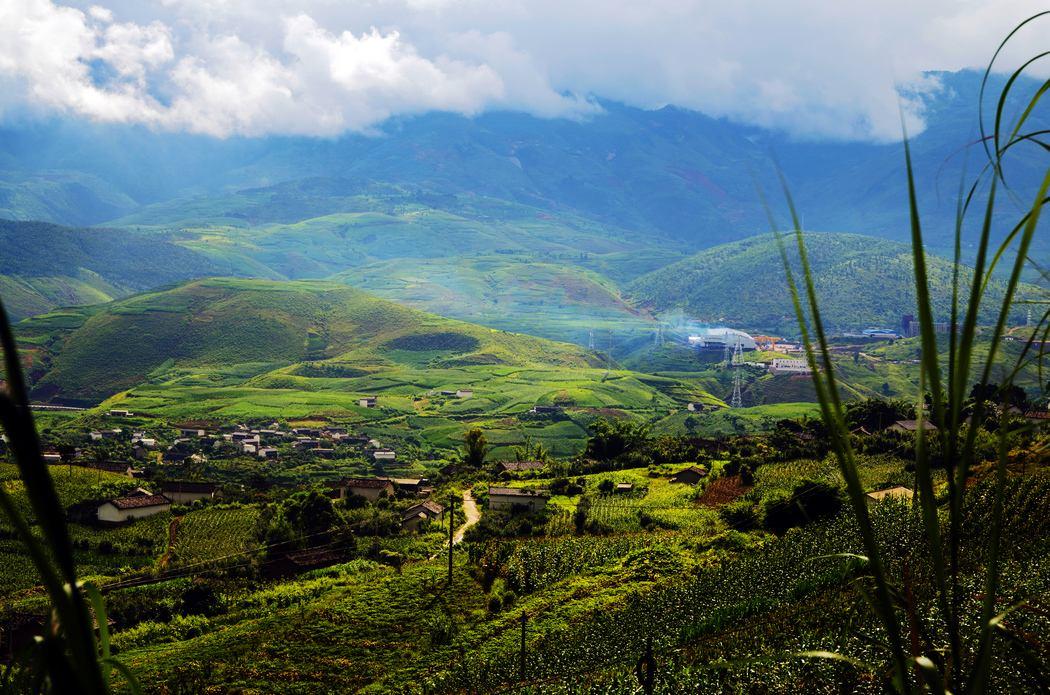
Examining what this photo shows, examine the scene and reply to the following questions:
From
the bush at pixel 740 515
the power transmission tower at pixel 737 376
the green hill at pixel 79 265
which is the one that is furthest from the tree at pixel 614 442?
the green hill at pixel 79 265

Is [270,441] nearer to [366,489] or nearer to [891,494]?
[366,489]

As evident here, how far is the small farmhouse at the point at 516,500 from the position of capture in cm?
3278

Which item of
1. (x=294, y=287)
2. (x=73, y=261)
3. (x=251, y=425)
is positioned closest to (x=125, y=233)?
→ (x=73, y=261)

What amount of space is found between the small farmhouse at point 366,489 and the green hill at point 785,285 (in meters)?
→ 101

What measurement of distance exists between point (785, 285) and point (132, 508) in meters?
128

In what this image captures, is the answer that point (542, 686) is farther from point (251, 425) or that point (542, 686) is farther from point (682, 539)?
point (251, 425)

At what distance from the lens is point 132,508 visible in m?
35.6

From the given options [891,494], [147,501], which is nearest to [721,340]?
[147,501]

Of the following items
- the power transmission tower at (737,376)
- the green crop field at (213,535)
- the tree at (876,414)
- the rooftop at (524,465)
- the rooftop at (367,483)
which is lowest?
the green crop field at (213,535)

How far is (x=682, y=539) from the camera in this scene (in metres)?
26.1

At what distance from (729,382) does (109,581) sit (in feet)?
265

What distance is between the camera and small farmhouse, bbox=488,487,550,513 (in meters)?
32.8

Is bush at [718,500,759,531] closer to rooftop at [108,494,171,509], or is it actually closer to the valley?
the valley

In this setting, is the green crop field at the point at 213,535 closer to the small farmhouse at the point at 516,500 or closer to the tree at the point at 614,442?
the small farmhouse at the point at 516,500
